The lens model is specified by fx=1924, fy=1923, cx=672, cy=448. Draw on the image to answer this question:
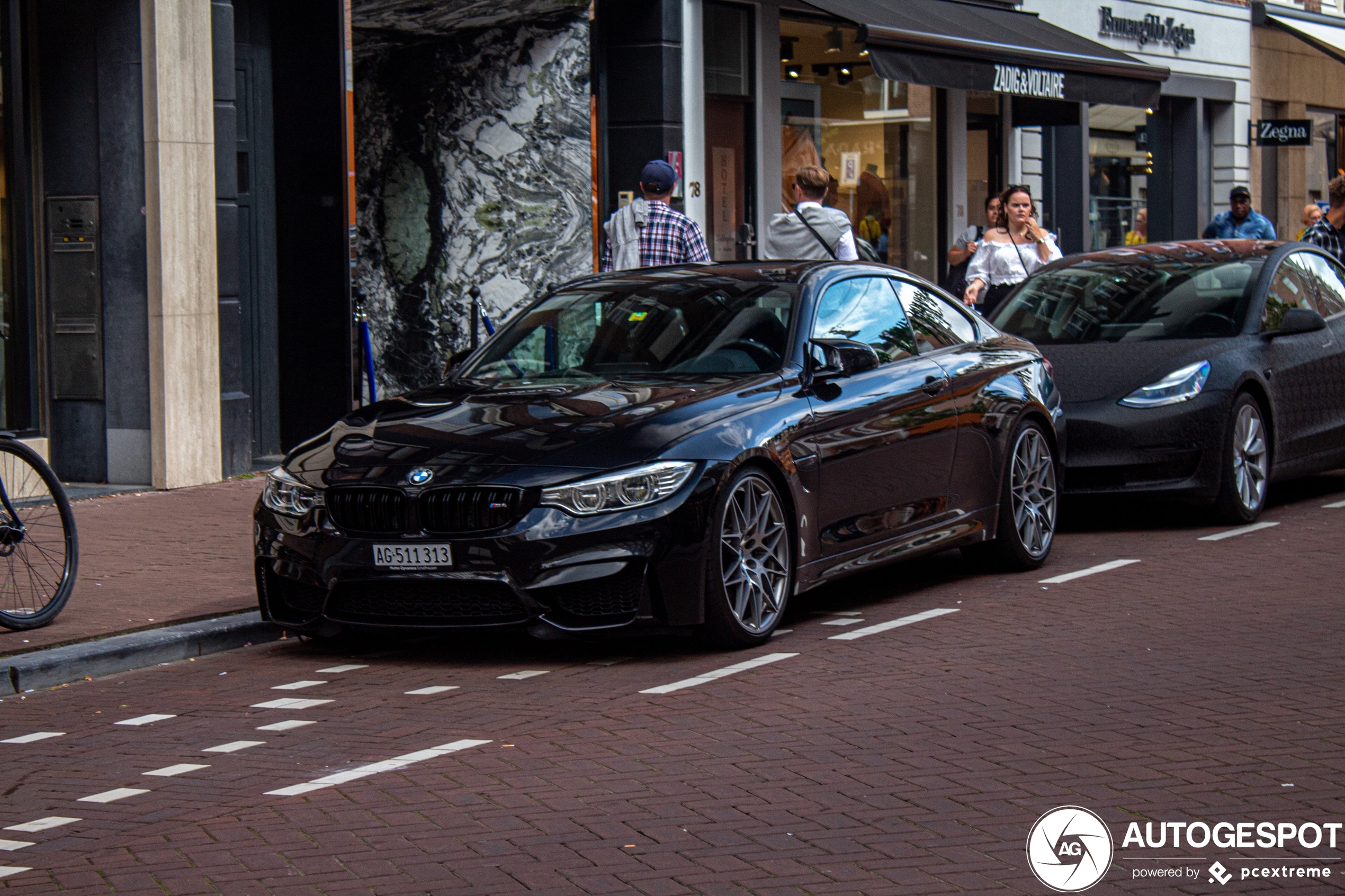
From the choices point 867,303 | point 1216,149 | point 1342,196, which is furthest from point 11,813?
point 1216,149

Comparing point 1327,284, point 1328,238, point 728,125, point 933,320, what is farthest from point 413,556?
point 728,125

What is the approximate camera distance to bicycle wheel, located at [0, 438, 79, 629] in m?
7.82

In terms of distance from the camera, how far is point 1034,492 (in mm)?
9430

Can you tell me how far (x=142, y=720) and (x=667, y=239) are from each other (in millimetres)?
6769

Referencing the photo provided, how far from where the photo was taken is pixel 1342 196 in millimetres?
16891

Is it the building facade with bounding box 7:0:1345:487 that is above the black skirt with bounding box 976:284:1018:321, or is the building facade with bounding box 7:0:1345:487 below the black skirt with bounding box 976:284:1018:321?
above

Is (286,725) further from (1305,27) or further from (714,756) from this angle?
(1305,27)

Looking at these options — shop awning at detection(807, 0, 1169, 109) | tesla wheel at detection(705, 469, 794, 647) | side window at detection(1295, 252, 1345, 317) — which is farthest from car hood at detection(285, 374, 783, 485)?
shop awning at detection(807, 0, 1169, 109)

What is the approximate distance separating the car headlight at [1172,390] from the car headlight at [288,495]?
200 inches

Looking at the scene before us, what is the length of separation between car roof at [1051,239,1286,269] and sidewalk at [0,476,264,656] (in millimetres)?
5467

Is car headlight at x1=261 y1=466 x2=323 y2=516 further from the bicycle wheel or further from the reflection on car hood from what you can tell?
the reflection on car hood

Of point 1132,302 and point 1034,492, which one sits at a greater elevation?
point 1132,302

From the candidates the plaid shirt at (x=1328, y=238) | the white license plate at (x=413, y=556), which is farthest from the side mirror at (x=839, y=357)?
the plaid shirt at (x=1328, y=238)

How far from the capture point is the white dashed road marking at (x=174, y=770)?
5719 mm
